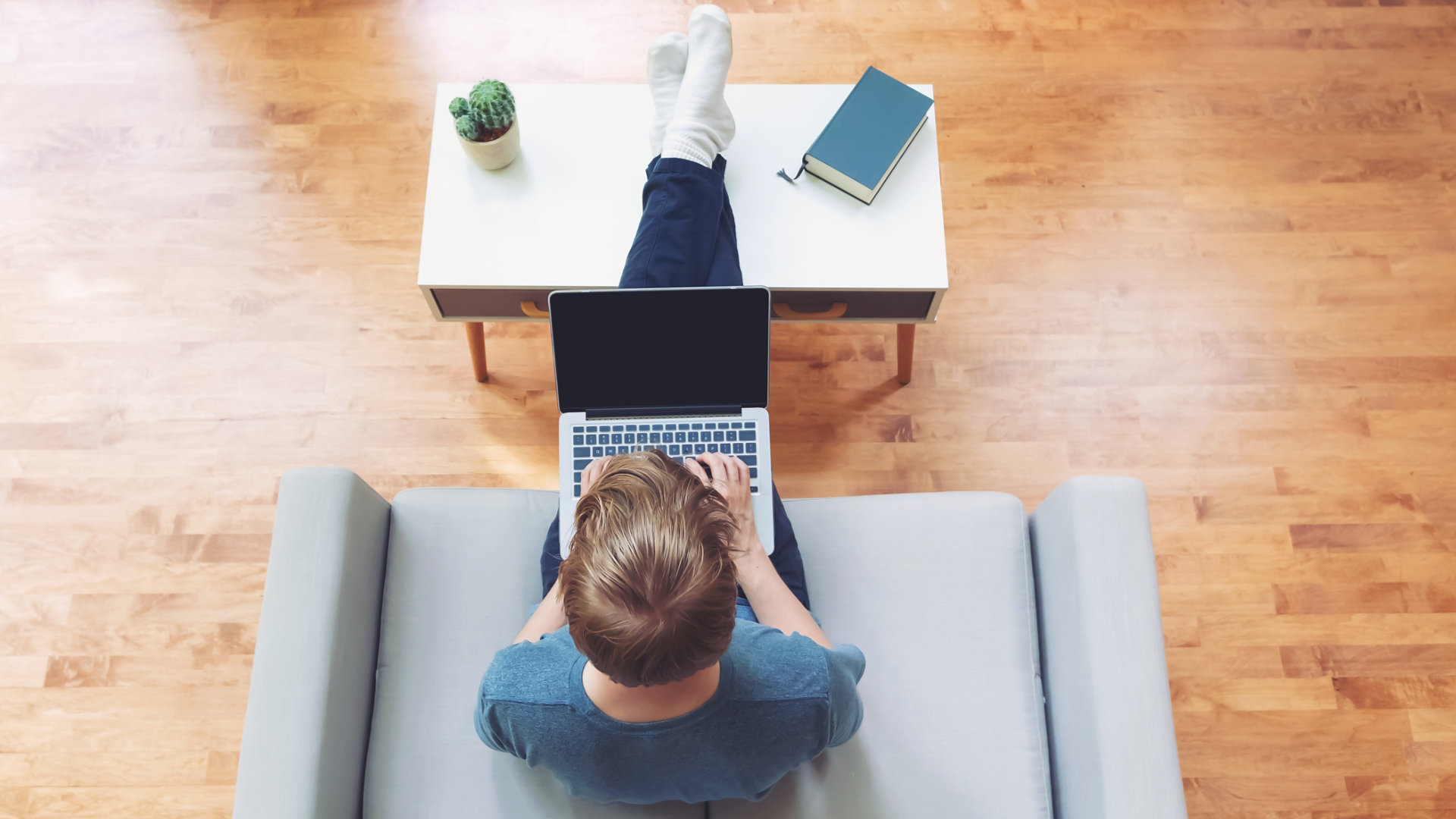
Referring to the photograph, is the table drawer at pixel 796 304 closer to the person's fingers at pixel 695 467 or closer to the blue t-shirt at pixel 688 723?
the person's fingers at pixel 695 467

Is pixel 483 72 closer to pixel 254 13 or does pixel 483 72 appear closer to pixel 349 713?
pixel 254 13

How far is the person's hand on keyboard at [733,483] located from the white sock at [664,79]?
58cm

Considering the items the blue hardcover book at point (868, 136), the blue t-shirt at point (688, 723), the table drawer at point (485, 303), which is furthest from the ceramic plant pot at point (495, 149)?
the blue t-shirt at point (688, 723)

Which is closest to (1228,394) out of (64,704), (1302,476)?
(1302,476)

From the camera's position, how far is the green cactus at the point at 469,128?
5.19 ft

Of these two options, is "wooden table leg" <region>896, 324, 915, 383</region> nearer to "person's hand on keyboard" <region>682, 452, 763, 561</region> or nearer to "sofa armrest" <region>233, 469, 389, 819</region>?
"person's hand on keyboard" <region>682, 452, 763, 561</region>

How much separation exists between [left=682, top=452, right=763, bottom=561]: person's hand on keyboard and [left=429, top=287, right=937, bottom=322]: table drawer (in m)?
0.39

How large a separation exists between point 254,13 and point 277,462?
1162mm

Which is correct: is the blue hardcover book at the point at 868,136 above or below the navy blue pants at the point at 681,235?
above

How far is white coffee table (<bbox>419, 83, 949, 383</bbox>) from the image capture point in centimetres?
161

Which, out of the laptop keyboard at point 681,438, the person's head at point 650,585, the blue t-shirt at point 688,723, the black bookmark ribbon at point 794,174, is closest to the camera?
the person's head at point 650,585

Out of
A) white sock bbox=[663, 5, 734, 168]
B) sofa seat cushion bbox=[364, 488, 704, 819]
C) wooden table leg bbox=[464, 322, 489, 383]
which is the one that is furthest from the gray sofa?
white sock bbox=[663, 5, 734, 168]

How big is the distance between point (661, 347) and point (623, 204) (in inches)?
15.1

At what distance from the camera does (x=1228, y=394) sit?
81.7 inches
